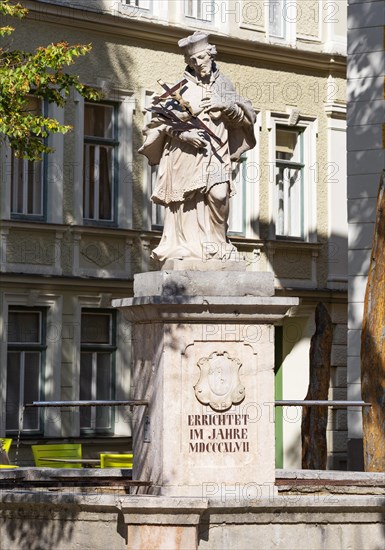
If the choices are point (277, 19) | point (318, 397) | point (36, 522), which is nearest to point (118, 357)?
point (318, 397)

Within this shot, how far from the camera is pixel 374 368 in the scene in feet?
63.7

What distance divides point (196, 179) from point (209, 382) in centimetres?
169

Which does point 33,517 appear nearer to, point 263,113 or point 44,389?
point 44,389

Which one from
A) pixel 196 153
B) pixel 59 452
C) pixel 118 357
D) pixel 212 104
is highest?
pixel 212 104

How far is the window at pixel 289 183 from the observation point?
105ft

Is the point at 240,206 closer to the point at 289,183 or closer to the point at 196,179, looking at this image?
the point at 289,183

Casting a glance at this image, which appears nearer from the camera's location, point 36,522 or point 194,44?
point 36,522

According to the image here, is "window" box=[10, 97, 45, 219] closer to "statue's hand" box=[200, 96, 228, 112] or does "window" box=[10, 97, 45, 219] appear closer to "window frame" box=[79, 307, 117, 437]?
"window frame" box=[79, 307, 117, 437]

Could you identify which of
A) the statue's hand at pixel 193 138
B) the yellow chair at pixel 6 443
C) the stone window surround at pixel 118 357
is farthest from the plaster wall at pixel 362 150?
the statue's hand at pixel 193 138

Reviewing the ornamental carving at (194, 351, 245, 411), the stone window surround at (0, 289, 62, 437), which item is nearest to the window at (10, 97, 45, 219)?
the stone window surround at (0, 289, 62, 437)

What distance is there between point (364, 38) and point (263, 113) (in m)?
7.08

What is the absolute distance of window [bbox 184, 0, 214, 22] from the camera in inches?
1204

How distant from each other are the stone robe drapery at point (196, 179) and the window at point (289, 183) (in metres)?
18.0

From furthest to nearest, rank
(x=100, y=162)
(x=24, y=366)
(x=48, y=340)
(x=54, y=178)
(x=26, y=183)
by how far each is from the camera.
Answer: (x=100, y=162)
(x=54, y=178)
(x=26, y=183)
(x=48, y=340)
(x=24, y=366)
